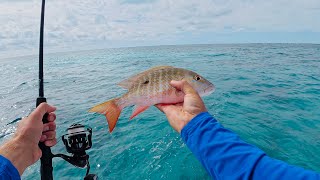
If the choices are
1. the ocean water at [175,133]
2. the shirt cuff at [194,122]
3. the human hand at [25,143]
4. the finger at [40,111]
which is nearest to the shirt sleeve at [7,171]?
the human hand at [25,143]

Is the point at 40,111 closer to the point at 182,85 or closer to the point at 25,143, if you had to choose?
the point at 25,143

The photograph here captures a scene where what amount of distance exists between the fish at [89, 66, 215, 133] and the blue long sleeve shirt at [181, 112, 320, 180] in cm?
77

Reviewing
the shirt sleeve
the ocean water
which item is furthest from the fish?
the ocean water

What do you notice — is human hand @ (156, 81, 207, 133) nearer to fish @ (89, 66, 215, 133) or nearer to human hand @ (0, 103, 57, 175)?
fish @ (89, 66, 215, 133)

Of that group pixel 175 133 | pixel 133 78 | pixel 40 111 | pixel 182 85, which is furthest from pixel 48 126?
pixel 175 133

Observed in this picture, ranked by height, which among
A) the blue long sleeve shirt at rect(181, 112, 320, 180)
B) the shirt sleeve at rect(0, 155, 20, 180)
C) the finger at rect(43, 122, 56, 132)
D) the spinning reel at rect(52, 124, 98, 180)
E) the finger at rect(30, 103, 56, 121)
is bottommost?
the spinning reel at rect(52, 124, 98, 180)

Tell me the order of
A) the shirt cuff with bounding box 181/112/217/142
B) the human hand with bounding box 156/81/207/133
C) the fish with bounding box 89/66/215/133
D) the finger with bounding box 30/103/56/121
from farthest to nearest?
Result: the fish with bounding box 89/66/215/133, the finger with bounding box 30/103/56/121, the human hand with bounding box 156/81/207/133, the shirt cuff with bounding box 181/112/217/142

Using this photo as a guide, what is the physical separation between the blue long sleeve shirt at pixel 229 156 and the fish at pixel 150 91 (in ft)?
2.54

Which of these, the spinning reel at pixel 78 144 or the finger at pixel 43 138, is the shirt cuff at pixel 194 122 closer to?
the finger at pixel 43 138

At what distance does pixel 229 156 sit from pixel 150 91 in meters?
1.25

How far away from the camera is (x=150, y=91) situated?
8.67 ft

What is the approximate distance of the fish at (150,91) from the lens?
259 cm

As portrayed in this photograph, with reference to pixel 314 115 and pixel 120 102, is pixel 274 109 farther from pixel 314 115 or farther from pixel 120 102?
pixel 120 102

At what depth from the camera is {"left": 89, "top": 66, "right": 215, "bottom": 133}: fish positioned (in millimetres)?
2592
